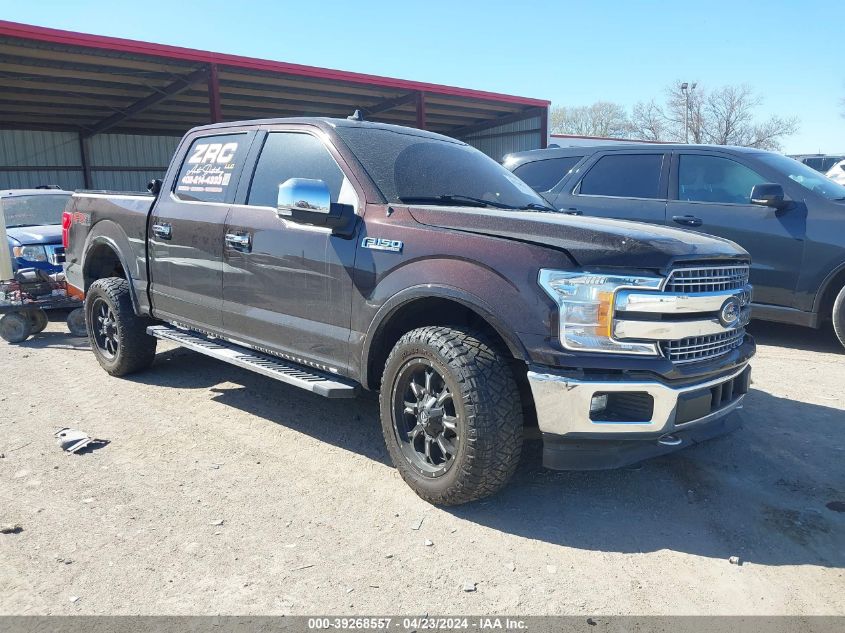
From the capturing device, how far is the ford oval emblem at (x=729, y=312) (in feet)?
10.7

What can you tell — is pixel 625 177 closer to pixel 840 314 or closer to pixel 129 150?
pixel 840 314

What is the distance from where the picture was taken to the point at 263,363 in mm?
4281

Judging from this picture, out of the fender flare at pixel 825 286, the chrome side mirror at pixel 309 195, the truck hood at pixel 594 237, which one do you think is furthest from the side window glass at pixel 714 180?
the chrome side mirror at pixel 309 195

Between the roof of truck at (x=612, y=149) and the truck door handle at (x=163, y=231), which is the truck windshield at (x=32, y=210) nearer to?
the truck door handle at (x=163, y=231)

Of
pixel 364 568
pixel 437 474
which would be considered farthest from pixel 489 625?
pixel 437 474

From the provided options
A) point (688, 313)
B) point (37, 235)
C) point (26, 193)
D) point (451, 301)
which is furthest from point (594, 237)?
point (26, 193)

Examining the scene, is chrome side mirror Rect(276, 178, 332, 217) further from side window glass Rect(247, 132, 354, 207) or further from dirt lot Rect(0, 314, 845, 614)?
dirt lot Rect(0, 314, 845, 614)

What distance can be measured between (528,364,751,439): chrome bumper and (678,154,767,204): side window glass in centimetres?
433

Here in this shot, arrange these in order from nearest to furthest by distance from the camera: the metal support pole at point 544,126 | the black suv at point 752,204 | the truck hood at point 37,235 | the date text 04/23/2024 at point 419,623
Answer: the date text 04/23/2024 at point 419,623
the black suv at point 752,204
the truck hood at point 37,235
the metal support pole at point 544,126

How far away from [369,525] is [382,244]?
1438 mm

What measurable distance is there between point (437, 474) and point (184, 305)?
104 inches

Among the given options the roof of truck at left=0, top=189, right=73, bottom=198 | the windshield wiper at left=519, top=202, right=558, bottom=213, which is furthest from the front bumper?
the roof of truck at left=0, top=189, right=73, bottom=198

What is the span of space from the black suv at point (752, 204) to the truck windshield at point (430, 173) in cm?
143

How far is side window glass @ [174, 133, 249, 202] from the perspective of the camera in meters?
4.69
